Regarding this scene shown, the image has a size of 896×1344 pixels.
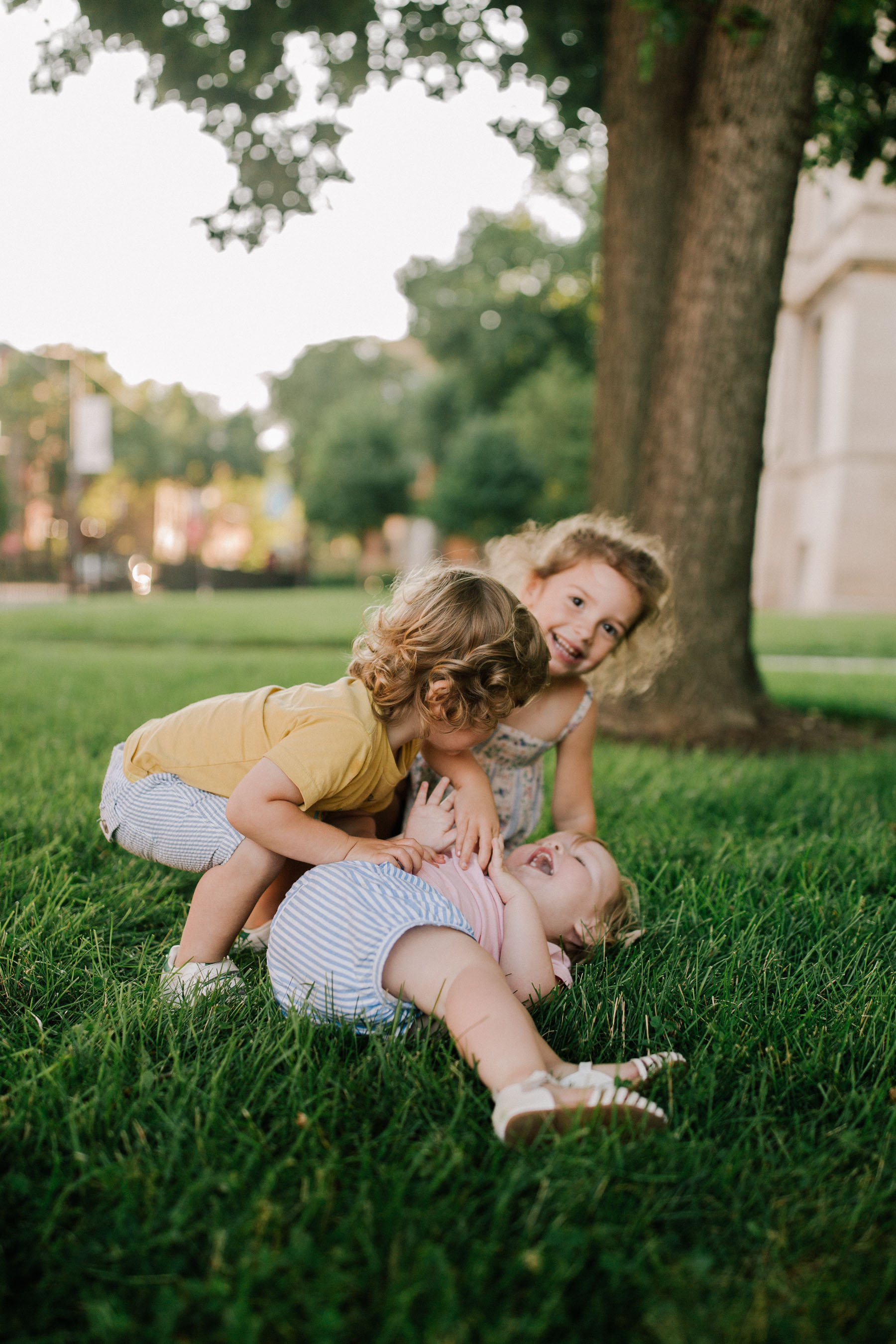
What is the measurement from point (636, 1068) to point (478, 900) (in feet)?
1.68

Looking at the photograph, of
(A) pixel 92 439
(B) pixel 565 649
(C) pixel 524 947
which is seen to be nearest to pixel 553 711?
(B) pixel 565 649

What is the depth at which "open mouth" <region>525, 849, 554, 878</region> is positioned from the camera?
2289 millimetres

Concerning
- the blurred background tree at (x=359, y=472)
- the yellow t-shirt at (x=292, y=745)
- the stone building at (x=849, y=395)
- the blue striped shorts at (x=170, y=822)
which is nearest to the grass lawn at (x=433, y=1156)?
the blue striped shorts at (x=170, y=822)

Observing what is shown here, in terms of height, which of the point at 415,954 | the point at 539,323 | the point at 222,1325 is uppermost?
the point at 539,323

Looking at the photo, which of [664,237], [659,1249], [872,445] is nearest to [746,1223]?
[659,1249]

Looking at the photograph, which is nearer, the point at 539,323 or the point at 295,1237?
the point at 295,1237

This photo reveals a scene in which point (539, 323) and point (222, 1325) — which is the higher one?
point (539, 323)

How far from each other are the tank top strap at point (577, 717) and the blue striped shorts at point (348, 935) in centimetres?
97

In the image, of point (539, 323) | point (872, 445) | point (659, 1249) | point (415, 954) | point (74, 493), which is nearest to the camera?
point (659, 1249)

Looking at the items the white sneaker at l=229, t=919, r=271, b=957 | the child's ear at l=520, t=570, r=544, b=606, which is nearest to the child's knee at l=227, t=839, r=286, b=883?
the white sneaker at l=229, t=919, r=271, b=957

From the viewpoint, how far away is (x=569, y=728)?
269 centimetres

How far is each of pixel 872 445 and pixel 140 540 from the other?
125ft

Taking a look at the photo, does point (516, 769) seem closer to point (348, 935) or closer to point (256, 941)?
point (256, 941)

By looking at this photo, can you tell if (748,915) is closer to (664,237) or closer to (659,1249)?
(659,1249)
